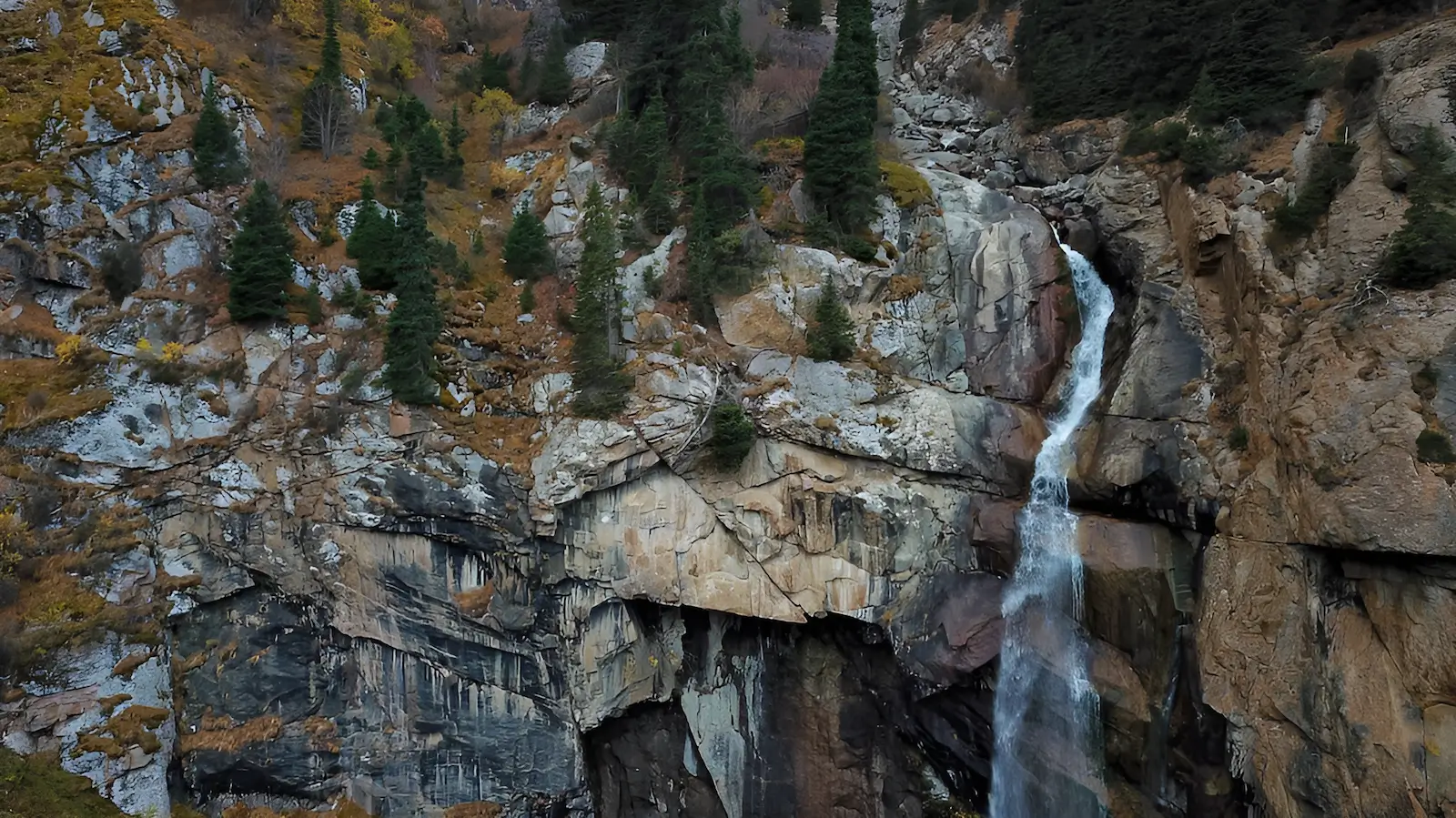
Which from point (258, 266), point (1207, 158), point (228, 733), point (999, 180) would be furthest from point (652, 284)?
point (228, 733)

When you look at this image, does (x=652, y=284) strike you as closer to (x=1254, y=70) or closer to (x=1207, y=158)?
(x=1207, y=158)

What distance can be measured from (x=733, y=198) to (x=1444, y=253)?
18.1 metres

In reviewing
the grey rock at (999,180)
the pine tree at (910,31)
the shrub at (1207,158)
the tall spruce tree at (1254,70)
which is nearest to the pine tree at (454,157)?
the grey rock at (999,180)

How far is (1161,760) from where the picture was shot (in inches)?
685

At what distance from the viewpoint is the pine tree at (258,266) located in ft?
69.8

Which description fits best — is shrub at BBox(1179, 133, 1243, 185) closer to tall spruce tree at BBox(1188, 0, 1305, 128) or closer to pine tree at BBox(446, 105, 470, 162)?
tall spruce tree at BBox(1188, 0, 1305, 128)

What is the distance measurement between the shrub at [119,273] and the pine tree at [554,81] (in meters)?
17.0

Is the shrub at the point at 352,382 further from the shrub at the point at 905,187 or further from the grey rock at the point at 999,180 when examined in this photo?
the grey rock at the point at 999,180

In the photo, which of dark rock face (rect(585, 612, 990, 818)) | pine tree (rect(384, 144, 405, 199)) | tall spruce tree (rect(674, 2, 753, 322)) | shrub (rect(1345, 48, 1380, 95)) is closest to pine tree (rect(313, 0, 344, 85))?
pine tree (rect(384, 144, 405, 199))

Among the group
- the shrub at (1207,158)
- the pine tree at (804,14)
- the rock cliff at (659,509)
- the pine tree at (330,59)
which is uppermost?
the pine tree at (804,14)

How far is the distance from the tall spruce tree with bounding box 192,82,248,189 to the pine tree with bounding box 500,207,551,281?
869cm

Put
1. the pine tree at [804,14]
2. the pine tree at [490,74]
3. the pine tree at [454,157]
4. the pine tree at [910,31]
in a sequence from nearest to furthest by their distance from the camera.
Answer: the pine tree at [454,157] → the pine tree at [490,74] → the pine tree at [804,14] → the pine tree at [910,31]

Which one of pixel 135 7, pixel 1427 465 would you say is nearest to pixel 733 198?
pixel 1427 465

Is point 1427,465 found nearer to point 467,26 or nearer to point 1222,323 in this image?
point 1222,323
